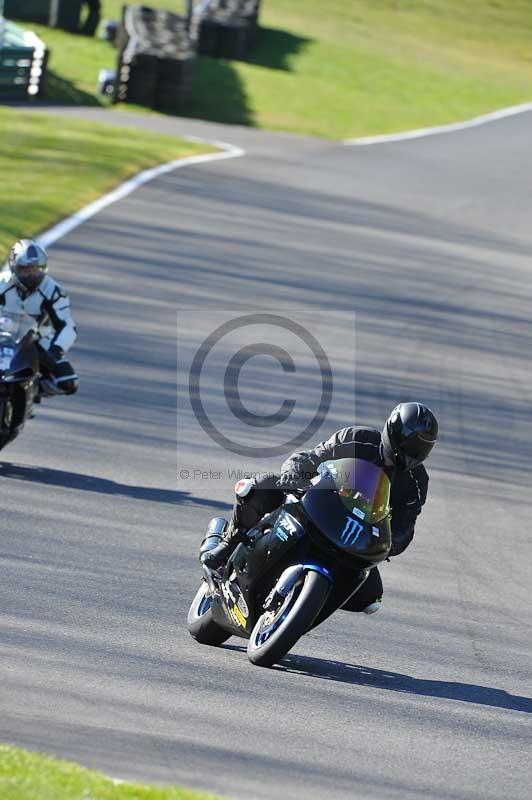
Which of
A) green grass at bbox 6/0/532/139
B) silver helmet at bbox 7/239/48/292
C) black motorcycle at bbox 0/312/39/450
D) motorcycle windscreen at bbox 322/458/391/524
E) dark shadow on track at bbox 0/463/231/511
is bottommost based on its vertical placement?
green grass at bbox 6/0/532/139

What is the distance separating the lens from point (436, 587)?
11250 mm

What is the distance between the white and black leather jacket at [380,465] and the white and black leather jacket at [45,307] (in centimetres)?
500

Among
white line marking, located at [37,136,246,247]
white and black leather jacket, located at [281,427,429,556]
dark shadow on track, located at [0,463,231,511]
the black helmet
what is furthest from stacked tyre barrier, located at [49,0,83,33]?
the black helmet

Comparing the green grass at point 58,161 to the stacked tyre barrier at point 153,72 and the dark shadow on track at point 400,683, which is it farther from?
the dark shadow on track at point 400,683

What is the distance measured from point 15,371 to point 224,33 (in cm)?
4203

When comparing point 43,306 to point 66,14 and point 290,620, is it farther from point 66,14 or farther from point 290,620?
point 66,14

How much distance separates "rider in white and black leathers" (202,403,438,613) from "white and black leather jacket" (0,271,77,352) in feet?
15.4

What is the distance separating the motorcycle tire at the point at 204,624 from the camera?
8742 mm

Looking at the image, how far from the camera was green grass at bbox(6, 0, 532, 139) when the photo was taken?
152ft

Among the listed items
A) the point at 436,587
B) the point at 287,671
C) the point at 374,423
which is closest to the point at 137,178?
the point at 374,423

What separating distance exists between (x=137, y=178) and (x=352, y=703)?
23455mm

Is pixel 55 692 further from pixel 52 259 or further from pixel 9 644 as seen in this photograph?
pixel 52 259

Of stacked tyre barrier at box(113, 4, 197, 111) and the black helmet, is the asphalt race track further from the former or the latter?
stacked tyre barrier at box(113, 4, 197, 111)

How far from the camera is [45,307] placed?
1303cm
